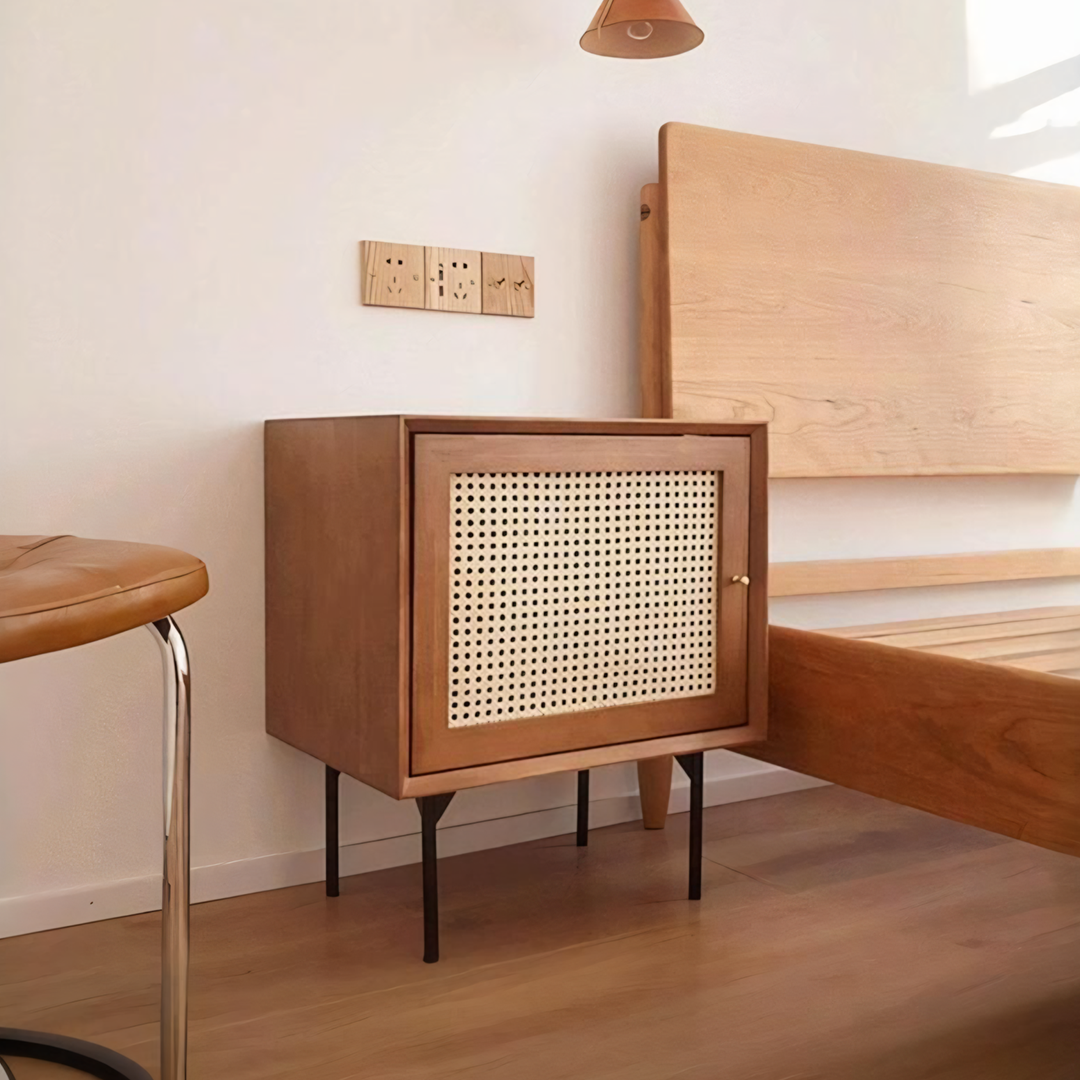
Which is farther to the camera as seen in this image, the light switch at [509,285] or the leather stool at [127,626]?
the light switch at [509,285]

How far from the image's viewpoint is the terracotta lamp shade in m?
1.81

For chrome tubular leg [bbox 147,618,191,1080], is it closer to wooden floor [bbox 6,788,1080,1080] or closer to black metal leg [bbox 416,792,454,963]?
wooden floor [bbox 6,788,1080,1080]

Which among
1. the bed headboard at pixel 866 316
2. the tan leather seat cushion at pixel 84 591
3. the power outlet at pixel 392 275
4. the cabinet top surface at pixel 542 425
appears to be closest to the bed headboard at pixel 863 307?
the bed headboard at pixel 866 316

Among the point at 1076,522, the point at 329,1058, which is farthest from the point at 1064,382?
the point at 329,1058

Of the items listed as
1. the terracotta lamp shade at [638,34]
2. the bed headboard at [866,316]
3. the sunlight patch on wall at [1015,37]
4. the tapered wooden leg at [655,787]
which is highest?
the sunlight patch on wall at [1015,37]

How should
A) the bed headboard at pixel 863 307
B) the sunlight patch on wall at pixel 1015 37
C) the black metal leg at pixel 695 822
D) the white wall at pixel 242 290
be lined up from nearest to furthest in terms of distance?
the white wall at pixel 242 290 < the black metal leg at pixel 695 822 < the bed headboard at pixel 863 307 < the sunlight patch on wall at pixel 1015 37

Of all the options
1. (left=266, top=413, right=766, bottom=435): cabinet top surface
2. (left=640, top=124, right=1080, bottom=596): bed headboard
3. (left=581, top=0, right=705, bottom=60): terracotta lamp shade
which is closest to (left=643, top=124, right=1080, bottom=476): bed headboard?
(left=640, top=124, right=1080, bottom=596): bed headboard

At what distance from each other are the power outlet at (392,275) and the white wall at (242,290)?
0.07ft

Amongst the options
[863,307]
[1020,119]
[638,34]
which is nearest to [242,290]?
[638,34]

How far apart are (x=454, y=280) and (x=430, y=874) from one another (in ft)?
2.89

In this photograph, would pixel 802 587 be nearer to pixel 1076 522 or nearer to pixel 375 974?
pixel 1076 522

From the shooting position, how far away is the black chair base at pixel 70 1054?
4.02 feet

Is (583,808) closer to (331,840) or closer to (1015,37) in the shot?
(331,840)

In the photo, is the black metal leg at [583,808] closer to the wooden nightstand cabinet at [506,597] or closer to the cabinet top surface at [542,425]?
the wooden nightstand cabinet at [506,597]
